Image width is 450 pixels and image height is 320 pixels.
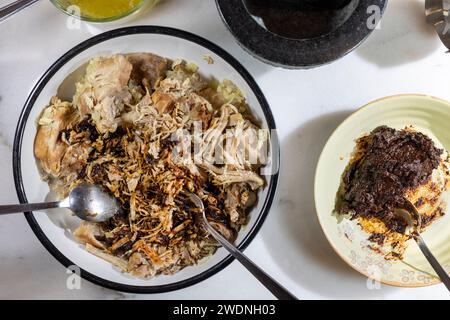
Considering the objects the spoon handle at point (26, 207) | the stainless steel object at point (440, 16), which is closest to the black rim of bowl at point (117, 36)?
the spoon handle at point (26, 207)

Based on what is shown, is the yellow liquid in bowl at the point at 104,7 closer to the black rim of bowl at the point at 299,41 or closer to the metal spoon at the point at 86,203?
A: the black rim of bowl at the point at 299,41

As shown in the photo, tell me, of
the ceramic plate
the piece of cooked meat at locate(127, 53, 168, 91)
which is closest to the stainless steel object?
the ceramic plate

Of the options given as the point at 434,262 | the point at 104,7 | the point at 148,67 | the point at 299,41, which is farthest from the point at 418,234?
the point at 104,7

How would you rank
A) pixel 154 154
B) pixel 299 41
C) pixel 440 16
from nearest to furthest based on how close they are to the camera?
pixel 299 41
pixel 154 154
pixel 440 16

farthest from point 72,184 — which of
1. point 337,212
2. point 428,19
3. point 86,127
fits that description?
point 428,19

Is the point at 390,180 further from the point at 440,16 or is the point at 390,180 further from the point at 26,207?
the point at 26,207
